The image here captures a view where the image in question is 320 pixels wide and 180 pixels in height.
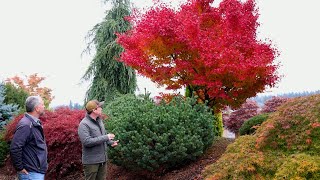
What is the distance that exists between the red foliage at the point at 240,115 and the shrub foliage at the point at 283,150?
73.2 feet

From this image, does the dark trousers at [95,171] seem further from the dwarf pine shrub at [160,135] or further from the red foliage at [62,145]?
the red foliage at [62,145]

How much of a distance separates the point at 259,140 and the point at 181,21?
6715mm

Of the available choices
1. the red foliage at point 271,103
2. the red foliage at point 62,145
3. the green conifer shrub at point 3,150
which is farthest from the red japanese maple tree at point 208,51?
the red foliage at point 271,103

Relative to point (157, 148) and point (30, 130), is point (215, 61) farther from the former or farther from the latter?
point (30, 130)

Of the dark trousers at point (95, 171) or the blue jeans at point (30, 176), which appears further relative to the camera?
the dark trousers at point (95, 171)

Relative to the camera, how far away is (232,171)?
18.4 feet

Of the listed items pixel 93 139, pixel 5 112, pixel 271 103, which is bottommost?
pixel 93 139

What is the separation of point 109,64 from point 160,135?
11944mm

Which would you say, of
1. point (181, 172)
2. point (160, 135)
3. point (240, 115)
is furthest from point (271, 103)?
point (160, 135)

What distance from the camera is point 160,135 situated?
29.9 ft

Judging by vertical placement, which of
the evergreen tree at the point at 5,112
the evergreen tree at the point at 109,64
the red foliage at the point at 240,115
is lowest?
the evergreen tree at the point at 5,112

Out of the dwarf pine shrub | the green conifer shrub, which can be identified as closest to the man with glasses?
the dwarf pine shrub

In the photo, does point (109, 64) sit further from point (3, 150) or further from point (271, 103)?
point (271, 103)

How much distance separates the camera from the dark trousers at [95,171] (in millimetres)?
6996
